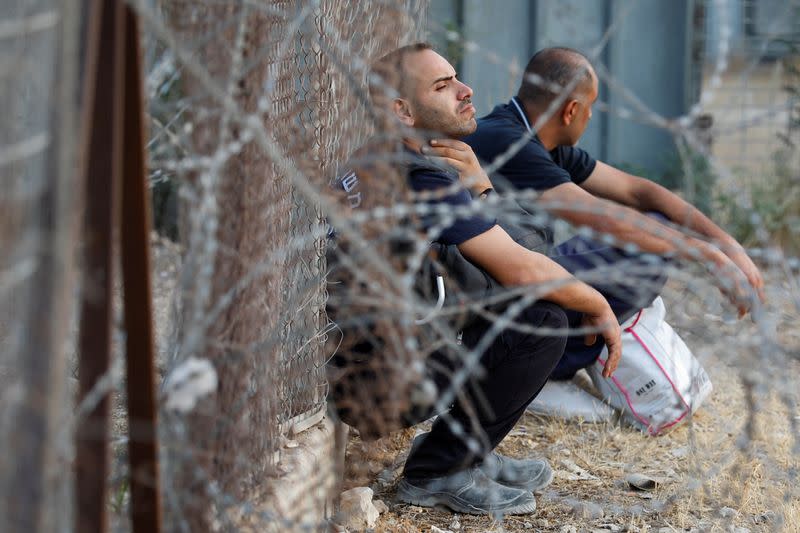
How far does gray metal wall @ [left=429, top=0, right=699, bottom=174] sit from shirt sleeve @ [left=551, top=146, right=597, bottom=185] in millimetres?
3312

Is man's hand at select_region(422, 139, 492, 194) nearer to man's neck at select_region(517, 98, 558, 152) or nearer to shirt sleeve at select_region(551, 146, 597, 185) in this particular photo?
man's neck at select_region(517, 98, 558, 152)

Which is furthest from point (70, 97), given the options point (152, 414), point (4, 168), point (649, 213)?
point (649, 213)

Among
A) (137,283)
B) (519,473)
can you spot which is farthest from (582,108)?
(137,283)

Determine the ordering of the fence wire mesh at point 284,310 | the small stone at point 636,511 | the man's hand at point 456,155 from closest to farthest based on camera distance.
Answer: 1. the fence wire mesh at point 284,310
2. the man's hand at point 456,155
3. the small stone at point 636,511

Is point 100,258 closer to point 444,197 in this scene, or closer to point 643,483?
point 444,197

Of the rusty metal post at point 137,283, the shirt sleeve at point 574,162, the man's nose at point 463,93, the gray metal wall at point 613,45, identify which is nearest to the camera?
the rusty metal post at point 137,283

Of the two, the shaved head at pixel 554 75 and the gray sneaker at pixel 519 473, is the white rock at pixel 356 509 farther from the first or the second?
the shaved head at pixel 554 75

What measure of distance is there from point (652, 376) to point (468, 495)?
103 cm

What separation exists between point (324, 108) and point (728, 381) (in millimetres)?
2490

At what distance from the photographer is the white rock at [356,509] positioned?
2936 millimetres

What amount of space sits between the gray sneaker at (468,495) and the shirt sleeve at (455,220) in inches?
31.4

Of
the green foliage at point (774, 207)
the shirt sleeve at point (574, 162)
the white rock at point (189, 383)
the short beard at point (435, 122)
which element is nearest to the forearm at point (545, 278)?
the short beard at point (435, 122)

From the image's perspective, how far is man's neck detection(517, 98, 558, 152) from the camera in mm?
4051

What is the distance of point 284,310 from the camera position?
250 centimetres
